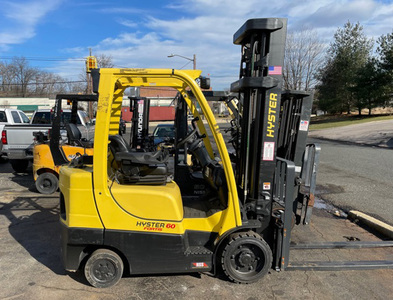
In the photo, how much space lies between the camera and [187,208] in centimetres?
377

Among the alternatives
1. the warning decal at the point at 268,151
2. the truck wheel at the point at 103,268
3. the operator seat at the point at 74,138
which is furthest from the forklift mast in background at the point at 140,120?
A: the warning decal at the point at 268,151

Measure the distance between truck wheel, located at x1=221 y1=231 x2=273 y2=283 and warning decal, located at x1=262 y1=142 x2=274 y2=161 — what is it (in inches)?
35.1

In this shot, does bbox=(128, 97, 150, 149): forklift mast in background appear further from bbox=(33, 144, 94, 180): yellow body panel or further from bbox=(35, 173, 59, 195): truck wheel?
bbox=(35, 173, 59, 195): truck wheel

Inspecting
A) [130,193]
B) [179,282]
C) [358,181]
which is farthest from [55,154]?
[358,181]

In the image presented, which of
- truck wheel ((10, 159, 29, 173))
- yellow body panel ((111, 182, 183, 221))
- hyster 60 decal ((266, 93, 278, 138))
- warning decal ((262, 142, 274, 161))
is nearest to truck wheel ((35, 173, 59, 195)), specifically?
truck wheel ((10, 159, 29, 173))

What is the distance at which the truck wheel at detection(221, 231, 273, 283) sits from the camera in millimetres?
3346

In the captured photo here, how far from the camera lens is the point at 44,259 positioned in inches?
160

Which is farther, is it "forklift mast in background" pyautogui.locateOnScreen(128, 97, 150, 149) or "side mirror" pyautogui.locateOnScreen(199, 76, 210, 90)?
"forklift mast in background" pyautogui.locateOnScreen(128, 97, 150, 149)

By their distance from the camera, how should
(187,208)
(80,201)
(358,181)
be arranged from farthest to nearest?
(358,181), (187,208), (80,201)

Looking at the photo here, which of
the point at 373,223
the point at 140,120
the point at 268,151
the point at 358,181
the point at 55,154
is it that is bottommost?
the point at 373,223

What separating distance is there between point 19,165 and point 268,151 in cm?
917

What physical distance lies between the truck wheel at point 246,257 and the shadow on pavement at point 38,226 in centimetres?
209

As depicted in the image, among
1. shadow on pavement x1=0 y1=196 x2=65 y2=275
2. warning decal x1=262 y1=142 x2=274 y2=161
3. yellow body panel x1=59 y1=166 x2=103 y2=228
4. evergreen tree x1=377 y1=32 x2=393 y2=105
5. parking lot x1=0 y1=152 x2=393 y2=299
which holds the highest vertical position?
evergreen tree x1=377 y1=32 x2=393 y2=105

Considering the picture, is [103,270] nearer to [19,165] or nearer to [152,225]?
[152,225]
